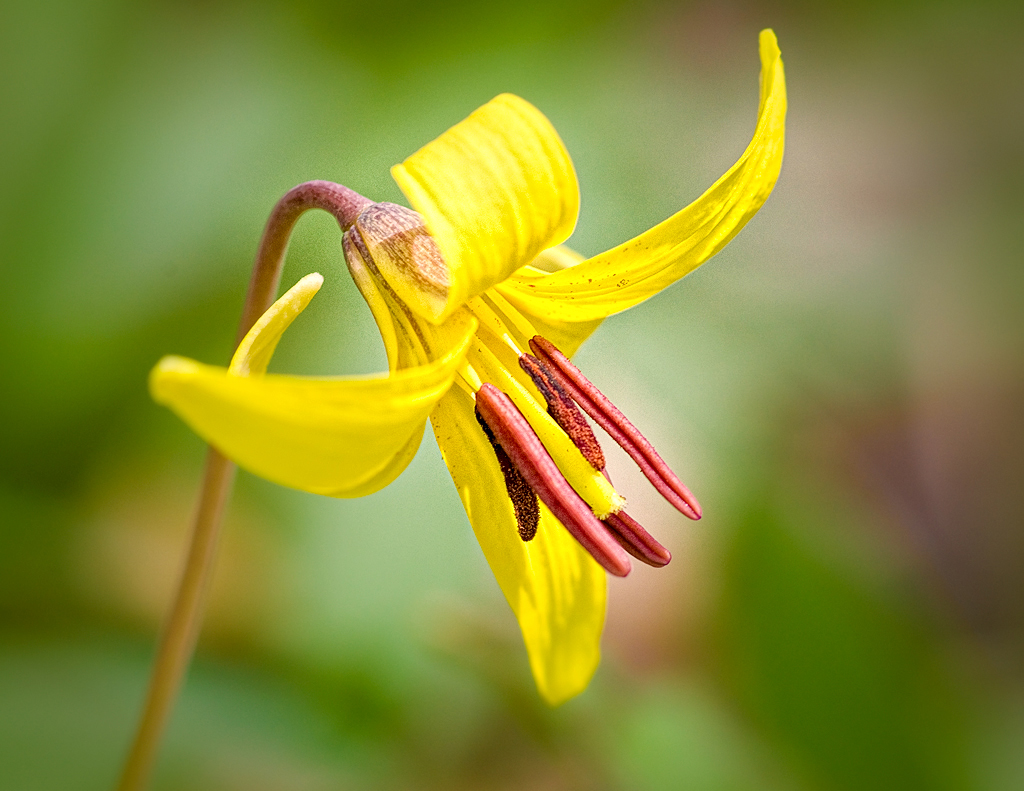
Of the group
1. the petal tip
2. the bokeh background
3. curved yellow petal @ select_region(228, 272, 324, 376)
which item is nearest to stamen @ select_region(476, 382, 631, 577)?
curved yellow petal @ select_region(228, 272, 324, 376)

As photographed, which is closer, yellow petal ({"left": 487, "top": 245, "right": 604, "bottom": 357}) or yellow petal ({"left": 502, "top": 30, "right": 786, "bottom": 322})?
yellow petal ({"left": 502, "top": 30, "right": 786, "bottom": 322})

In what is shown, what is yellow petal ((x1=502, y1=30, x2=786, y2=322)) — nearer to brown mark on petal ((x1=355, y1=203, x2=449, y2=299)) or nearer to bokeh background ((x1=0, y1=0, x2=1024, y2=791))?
brown mark on petal ((x1=355, y1=203, x2=449, y2=299))

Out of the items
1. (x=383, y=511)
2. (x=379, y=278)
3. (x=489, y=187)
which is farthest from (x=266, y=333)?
(x=383, y=511)

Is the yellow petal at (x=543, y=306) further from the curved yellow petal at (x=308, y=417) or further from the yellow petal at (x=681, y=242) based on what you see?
the curved yellow petal at (x=308, y=417)

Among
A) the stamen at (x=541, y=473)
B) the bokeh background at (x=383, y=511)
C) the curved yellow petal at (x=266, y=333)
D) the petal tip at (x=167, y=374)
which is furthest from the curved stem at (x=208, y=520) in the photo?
the bokeh background at (x=383, y=511)

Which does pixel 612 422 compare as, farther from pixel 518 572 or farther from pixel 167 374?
pixel 167 374

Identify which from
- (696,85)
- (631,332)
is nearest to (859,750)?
(631,332)

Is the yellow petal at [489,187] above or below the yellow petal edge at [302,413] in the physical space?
above
